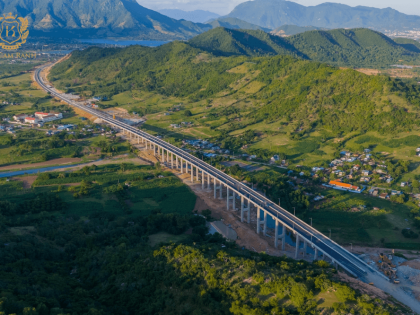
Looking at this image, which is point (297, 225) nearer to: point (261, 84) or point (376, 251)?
point (376, 251)

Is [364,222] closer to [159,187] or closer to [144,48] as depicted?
[159,187]

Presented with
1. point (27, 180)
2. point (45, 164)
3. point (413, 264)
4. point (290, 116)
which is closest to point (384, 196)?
point (413, 264)

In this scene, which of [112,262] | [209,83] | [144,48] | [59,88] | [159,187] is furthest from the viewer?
[144,48]

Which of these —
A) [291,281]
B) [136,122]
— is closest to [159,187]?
[291,281]

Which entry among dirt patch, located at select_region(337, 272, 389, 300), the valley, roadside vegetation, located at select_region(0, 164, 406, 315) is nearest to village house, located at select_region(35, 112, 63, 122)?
the valley

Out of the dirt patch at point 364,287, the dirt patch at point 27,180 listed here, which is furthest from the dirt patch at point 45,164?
the dirt patch at point 364,287

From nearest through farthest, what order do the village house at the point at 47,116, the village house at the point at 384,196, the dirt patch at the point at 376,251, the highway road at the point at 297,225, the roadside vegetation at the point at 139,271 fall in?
the roadside vegetation at the point at 139,271 < the highway road at the point at 297,225 < the dirt patch at the point at 376,251 < the village house at the point at 384,196 < the village house at the point at 47,116

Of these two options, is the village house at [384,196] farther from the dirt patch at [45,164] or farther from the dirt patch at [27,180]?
the dirt patch at [27,180]

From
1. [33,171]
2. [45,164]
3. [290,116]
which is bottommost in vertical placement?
[33,171]
